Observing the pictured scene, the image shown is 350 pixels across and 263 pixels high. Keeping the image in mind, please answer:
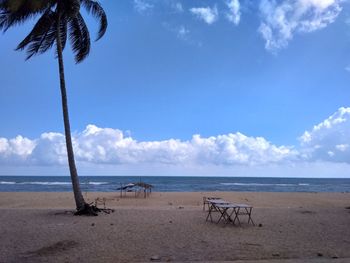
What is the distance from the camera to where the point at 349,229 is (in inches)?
407

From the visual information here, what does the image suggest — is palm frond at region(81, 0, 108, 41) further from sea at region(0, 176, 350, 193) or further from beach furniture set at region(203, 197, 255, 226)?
sea at region(0, 176, 350, 193)

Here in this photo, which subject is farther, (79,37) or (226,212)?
(79,37)

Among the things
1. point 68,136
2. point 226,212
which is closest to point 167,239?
point 226,212

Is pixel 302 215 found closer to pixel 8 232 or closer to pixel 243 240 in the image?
pixel 243 240

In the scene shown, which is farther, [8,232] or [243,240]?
[8,232]

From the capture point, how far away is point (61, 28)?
14320 millimetres

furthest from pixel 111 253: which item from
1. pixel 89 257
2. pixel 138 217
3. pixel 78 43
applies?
pixel 78 43

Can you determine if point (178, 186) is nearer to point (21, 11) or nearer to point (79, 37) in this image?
point (79, 37)

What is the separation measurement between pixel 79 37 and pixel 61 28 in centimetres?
77

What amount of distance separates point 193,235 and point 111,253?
2.55 metres

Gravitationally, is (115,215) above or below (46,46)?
below

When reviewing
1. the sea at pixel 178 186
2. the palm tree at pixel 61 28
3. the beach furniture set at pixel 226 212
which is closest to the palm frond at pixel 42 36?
the palm tree at pixel 61 28

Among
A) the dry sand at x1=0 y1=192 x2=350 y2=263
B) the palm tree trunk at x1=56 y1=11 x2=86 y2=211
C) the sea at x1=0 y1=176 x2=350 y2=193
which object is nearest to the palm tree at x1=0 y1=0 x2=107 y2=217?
the palm tree trunk at x1=56 y1=11 x2=86 y2=211

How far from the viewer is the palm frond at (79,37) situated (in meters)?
14.2
